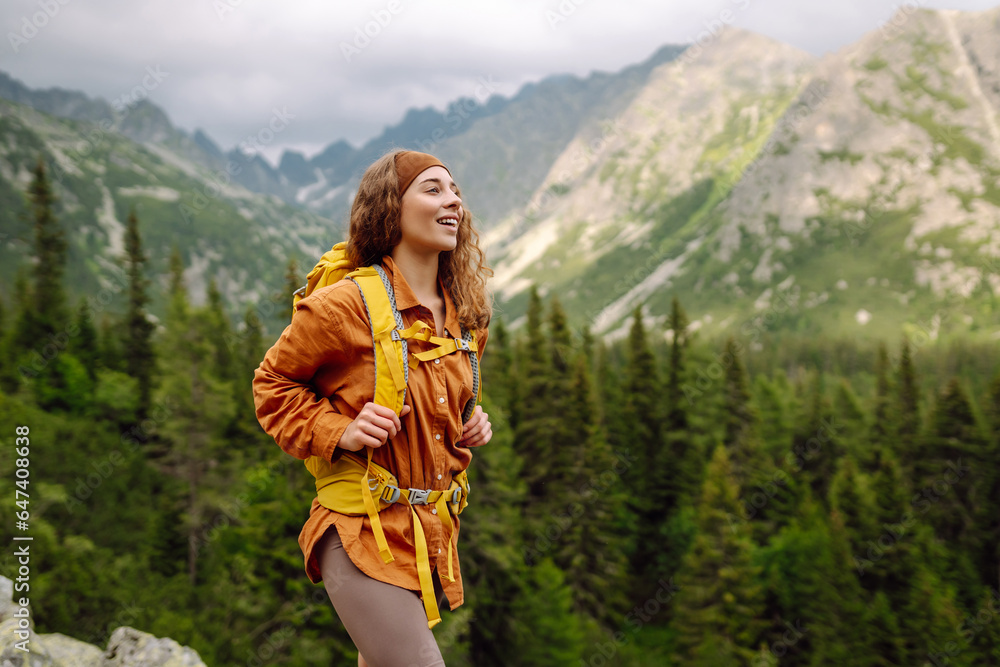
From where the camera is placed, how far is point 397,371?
11.8 feet

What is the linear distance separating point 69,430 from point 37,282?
1440 cm

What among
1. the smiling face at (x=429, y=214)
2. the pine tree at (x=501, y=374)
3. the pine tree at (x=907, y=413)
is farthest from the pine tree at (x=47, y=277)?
the pine tree at (x=907, y=413)

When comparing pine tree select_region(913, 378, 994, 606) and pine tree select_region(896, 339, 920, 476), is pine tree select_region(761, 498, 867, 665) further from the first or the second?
pine tree select_region(896, 339, 920, 476)

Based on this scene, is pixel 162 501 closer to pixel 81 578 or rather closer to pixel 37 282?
pixel 81 578

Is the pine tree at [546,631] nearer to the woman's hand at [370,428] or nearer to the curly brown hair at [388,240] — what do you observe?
the curly brown hair at [388,240]

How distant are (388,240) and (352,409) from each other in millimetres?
1019

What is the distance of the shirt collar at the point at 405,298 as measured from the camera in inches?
151

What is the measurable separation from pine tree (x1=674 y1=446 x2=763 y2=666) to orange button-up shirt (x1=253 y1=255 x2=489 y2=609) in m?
41.8

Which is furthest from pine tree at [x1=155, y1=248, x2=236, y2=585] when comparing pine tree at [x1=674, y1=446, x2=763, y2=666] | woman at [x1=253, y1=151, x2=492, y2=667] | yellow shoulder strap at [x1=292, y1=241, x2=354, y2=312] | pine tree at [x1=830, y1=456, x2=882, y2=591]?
pine tree at [x1=830, y1=456, x2=882, y2=591]

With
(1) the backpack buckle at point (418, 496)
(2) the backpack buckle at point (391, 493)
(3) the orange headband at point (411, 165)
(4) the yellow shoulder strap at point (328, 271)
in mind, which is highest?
(3) the orange headband at point (411, 165)

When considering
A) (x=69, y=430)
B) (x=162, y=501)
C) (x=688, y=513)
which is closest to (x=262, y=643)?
(x=162, y=501)

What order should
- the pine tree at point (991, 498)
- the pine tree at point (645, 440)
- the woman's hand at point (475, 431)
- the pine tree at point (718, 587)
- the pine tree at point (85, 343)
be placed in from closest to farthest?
the woman's hand at point (475, 431)
the pine tree at point (718, 587)
the pine tree at point (85, 343)
the pine tree at point (991, 498)
the pine tree at point (645, 440)

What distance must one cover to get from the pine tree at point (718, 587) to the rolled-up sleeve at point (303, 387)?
139ft

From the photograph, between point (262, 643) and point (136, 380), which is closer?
point (262, 643)
